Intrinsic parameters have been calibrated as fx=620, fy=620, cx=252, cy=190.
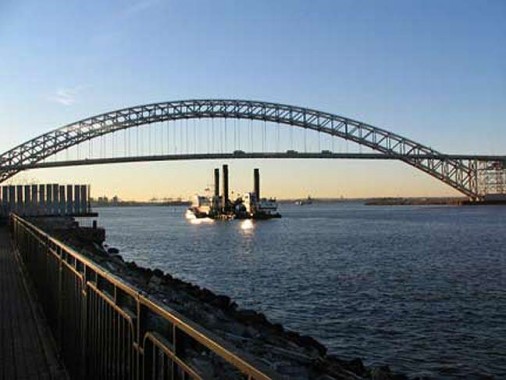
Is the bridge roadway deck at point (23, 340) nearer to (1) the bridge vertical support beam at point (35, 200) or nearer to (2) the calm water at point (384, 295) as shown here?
(2) the calm water at point (384, 295)

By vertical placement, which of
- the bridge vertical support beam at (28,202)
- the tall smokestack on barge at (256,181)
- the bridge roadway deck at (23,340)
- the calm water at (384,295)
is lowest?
the calm water at (384,295)

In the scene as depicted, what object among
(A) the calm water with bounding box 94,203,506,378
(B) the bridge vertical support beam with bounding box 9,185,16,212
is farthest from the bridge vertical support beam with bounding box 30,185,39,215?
(A) the calm water with bounding box 94,203,506,378

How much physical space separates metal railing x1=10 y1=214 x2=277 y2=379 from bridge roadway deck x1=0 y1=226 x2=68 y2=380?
0.15 meters

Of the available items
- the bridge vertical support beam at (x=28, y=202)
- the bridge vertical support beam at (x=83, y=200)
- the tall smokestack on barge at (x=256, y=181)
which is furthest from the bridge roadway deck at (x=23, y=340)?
the tall smokestack on barge at (x=256, y=181)

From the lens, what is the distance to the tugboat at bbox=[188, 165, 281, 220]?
103 meters

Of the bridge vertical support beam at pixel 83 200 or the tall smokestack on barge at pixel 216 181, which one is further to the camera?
the tall smokestack on barge at pixel 216 181

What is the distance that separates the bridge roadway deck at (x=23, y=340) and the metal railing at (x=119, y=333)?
0.15 m

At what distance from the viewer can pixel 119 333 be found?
3725 mm

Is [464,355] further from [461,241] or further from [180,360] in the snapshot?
[461,241]

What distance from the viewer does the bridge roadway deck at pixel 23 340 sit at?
5469mm

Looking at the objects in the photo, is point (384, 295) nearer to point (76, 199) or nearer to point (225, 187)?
point (76, 199)

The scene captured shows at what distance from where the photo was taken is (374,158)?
10338 centimetres

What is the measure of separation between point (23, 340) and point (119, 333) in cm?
346

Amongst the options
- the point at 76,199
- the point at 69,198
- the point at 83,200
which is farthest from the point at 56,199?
the point at 83,200
